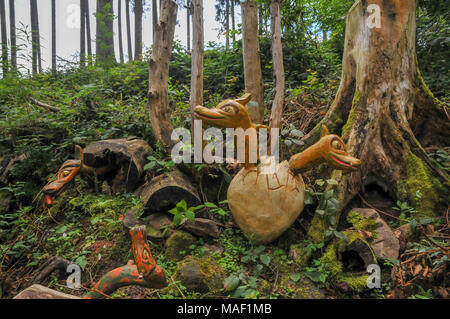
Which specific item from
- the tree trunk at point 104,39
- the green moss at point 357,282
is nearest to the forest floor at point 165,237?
the green moss at point 357,282

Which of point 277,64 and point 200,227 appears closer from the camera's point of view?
point 200,227

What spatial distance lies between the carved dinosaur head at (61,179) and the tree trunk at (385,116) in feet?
8.76

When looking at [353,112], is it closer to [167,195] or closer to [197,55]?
[197,55]

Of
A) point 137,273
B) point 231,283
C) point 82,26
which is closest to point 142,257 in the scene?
point 137,273

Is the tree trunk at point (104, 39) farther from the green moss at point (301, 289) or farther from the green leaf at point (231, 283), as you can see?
the green moss at point (301, 289)

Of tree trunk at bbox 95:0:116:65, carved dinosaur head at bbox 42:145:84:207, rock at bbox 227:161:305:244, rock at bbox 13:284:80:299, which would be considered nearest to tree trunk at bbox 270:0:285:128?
rock at bbox 227:161:305:244

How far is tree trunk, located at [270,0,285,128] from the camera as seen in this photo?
3.48 m

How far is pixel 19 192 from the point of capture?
3.32 m

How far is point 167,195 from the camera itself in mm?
2668

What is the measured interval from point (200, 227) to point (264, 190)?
70 cm

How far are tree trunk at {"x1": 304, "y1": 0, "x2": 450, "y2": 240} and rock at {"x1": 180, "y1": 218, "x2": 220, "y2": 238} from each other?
1.27 meters

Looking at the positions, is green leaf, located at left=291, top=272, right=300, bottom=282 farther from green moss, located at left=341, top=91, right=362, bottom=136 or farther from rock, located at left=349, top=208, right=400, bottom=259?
green moss, located at left=341, top=91, right=362, bottom=136

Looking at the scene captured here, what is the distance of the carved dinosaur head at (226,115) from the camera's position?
2.22 m
